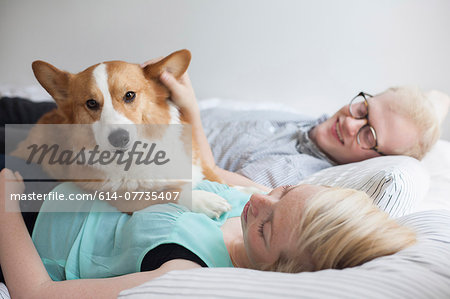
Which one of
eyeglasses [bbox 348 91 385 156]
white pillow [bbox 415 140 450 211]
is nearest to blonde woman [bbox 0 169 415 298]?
white pillow [bbox 415 140 450 211]

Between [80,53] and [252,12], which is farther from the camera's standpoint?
[252,12]

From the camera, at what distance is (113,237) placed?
0.74 m

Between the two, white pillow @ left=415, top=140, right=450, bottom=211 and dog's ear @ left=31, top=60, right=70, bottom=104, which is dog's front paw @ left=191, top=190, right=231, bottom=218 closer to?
dog's ear @ left=31, top=60, right=70, bottom=104

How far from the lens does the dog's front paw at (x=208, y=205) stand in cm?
78

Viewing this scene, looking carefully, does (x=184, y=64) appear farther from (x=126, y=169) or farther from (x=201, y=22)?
(x=201, y=22)

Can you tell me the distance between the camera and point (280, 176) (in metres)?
1.22

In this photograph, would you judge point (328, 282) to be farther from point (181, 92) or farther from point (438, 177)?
point (438, 177)

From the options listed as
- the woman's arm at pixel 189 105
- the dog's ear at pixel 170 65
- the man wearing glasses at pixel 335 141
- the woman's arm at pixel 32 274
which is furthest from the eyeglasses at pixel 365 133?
the woman's arm at pixel 32 274

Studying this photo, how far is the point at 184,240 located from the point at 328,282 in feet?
0.98

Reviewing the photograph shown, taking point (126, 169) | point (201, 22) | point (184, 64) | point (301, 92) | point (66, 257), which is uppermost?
point (201, 22)

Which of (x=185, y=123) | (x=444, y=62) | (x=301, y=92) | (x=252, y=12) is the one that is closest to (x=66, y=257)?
(x=185, y=123)

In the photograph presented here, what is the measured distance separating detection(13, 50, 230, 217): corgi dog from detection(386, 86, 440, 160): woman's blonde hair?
2.65ft

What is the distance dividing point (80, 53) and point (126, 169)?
15.6 inches

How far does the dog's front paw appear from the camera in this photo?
0.78 m
